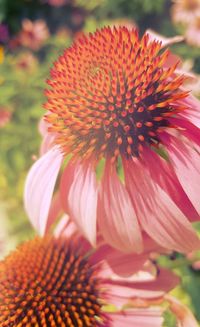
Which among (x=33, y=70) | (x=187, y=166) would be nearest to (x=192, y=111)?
(x=187, y=166)

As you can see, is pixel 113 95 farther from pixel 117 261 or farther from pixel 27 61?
pixel 27 61

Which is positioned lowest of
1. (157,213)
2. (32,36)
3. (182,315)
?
(182,315)

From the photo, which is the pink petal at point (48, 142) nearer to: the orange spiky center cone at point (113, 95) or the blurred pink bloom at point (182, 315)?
the orange spiky center cone at point (113, 95)

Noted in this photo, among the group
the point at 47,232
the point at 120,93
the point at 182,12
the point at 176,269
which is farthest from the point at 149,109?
the point at 182,12

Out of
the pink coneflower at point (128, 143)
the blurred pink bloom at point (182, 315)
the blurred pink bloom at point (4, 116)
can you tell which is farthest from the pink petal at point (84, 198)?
the blurred pink bloom at point (4, 116)

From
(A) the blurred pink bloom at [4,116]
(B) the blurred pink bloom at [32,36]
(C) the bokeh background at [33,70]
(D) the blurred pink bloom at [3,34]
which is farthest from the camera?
(B) the blurred pink bloom at [32,36]
